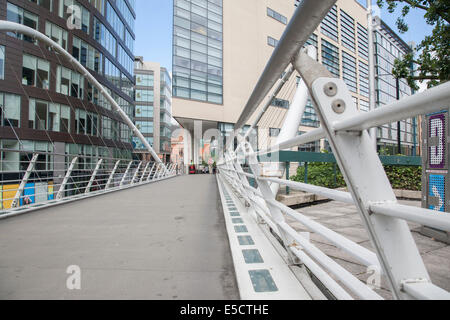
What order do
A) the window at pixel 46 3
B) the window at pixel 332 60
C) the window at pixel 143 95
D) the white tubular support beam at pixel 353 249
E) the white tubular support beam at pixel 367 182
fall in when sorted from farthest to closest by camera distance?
the window at pixel 143 95 < the window at pixel 46 3 < the window at pixel 332 60 < the white tubular support beam at pixel 353 249 < the white tubular support beam at pixel 367 182

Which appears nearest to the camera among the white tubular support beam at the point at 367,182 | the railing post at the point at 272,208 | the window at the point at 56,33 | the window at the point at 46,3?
the white tubular support beam at the point at 367,182

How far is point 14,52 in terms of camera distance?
16.4m

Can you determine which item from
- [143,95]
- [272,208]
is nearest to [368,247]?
[272,208]

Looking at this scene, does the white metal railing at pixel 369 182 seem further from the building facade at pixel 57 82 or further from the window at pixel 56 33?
the window at pixel 56 33

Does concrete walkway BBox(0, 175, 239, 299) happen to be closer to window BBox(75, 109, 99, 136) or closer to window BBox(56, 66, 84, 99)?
window BBox(56, 66, 84, 99)

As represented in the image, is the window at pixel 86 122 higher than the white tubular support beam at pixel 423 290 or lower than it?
higher

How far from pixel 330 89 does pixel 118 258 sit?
180cm

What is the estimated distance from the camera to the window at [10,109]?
15922 mm

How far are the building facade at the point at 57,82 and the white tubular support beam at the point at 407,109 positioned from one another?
13.0 m

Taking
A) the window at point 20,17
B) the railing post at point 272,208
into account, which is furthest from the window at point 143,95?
the railing post at point 272,208

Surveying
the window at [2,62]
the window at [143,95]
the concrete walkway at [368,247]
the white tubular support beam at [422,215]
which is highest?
the window at [143,95]

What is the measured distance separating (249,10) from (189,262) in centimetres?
3531
